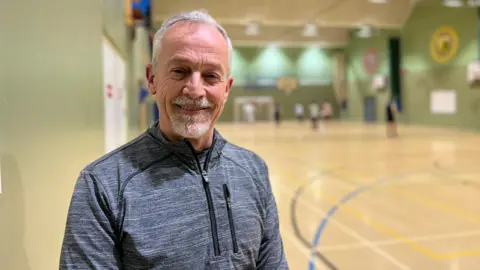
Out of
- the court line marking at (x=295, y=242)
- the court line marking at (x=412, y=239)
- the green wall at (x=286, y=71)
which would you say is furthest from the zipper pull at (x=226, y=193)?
the green wall at (x=286, y=71)

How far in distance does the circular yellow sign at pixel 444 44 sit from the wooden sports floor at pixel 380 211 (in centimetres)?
1395

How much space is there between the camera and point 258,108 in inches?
1497

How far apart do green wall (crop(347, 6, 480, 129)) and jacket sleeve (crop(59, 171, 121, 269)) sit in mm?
25052

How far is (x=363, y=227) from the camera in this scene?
5.56m

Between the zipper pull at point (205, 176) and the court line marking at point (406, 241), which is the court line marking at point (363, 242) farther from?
the zipper pull at point (205, 176)

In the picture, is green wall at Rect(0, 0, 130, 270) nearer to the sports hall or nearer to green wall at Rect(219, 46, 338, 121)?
the sports hall

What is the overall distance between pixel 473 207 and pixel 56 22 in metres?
6.61

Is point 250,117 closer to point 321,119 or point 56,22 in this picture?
point 321,119

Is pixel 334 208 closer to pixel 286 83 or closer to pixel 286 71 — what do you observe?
pixel 286 83

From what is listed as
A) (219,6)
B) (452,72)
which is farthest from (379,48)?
(219,6)

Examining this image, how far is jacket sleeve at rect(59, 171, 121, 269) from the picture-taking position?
5.01 ft

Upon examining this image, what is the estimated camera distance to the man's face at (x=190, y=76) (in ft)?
5.60

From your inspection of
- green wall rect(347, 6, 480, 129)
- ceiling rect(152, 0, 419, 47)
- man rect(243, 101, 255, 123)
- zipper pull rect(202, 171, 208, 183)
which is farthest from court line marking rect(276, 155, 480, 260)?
man rect(243, 101, 255, 123)

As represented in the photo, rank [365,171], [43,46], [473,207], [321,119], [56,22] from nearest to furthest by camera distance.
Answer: [43,46], [56,22], [473,207], [365,171], [321,119]
